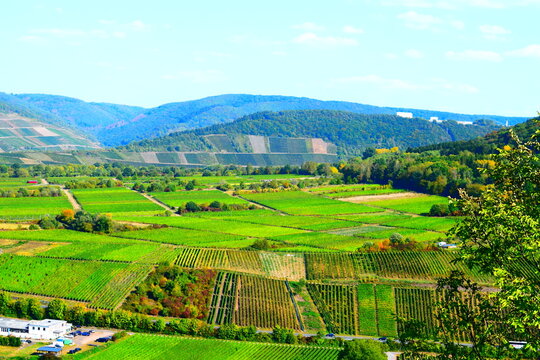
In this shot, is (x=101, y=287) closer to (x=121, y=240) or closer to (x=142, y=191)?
(x=121, y=240)

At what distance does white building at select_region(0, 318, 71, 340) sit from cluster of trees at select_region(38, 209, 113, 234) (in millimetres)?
41271

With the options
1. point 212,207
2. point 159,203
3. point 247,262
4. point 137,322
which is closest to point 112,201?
point 159,203

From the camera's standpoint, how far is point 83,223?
9856cm

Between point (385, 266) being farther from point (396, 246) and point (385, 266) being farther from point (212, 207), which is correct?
point (212, 207)

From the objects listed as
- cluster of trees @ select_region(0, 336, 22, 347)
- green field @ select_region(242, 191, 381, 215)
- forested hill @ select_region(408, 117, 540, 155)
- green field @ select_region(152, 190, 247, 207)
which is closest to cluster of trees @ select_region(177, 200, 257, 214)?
green field @ select_region(152, 190, 247, 207)

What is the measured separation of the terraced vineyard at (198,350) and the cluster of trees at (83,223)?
1817 inches

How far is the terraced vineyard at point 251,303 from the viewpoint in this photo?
58125 mm

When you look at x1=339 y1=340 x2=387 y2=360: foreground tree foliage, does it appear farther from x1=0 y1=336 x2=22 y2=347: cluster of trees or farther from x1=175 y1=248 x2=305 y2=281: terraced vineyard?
x1=0 y1=336 x2=22 y2=347: cluster of trees

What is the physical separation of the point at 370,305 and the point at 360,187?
317ft

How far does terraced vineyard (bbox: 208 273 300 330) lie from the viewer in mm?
58125

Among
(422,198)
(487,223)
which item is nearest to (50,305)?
(487,223)

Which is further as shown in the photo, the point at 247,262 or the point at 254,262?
the point at 254,262

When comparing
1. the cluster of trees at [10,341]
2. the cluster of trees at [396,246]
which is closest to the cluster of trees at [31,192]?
the cluster of trees at [396,246]

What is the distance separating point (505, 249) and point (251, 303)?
47009 mm
